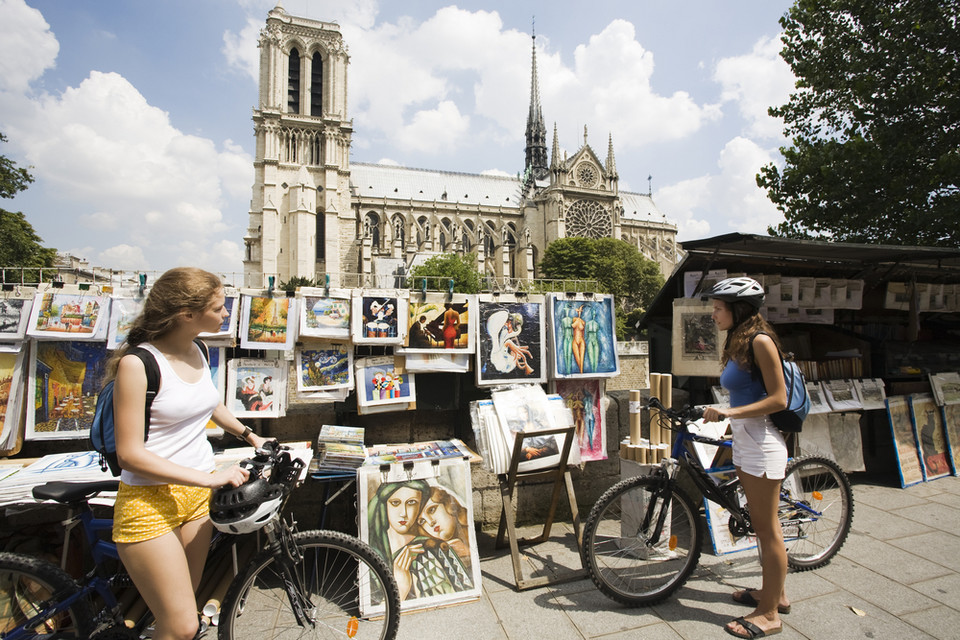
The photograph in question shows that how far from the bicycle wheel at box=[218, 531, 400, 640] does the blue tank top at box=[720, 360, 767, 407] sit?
2.04 meters

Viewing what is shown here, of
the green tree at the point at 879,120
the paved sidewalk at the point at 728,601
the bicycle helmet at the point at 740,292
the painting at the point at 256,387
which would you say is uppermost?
the green tree at the point at 879,120

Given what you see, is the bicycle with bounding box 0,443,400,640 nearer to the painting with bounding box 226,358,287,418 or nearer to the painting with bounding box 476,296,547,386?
the painting with bounding box 226,358,287,418

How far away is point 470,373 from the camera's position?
392 centimetres

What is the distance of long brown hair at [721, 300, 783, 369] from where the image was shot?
2.53 meters

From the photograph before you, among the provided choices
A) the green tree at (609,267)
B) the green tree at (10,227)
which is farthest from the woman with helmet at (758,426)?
the green tree at (609,267)

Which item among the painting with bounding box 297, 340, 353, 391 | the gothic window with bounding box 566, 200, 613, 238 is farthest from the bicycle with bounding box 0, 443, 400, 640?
the gothic window with bounding box 566, 200, 613, 238

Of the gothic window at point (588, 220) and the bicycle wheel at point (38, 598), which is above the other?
the gothic window at point (588, 220)

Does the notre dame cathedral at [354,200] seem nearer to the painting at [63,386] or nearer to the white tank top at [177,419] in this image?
the painting at [63,386]

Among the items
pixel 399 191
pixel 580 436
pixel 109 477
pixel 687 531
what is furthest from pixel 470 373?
pixel 399 191

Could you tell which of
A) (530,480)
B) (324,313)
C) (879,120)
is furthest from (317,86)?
(530,480)

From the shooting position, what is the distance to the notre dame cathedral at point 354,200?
139 feet

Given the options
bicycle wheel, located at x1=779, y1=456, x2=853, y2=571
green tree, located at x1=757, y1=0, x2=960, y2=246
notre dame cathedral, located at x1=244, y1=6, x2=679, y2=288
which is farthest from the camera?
notre dame cathedral, located at x1=244, y1=6, x2=679, y2=288

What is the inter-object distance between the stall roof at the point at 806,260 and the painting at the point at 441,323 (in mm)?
2088

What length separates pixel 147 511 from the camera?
1.74 meters
